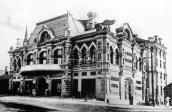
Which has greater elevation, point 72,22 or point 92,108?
point 72,22

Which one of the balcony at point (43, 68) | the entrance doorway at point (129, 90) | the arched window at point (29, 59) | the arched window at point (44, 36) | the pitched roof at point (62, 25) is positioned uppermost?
the pitched roof at point (62, 25)

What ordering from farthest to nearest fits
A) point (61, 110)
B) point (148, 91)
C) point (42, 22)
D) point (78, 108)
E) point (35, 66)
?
point (148, 91) < point (42, 22) < point (35, 66) < point (78, 108) < point (61, 110)

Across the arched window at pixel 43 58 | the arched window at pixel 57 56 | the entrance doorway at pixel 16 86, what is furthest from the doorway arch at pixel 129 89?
the entrance doorway at pixel 16 86

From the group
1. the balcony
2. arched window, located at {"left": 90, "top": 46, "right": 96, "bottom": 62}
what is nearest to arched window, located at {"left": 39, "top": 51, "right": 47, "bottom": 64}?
the balcony

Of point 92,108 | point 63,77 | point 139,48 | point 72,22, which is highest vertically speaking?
point 72,22

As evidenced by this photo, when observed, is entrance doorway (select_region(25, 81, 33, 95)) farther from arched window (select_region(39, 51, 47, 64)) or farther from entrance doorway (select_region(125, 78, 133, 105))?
entrance doorway (select_region(125, 78, 133, 105))

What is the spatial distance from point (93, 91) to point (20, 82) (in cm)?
1203

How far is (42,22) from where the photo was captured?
36812 millimetres

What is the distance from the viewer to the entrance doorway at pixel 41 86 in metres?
33.4

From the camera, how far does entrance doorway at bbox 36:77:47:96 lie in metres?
33.4

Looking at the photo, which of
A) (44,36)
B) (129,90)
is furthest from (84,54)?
(129,90)

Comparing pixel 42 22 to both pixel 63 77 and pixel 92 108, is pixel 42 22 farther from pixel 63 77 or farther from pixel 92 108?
pixel 92 108

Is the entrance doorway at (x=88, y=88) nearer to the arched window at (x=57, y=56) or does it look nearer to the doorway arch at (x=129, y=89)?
the arched window at (x=57, y=56)

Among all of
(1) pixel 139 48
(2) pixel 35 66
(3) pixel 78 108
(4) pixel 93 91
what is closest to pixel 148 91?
→ (1) pixel 139 48
